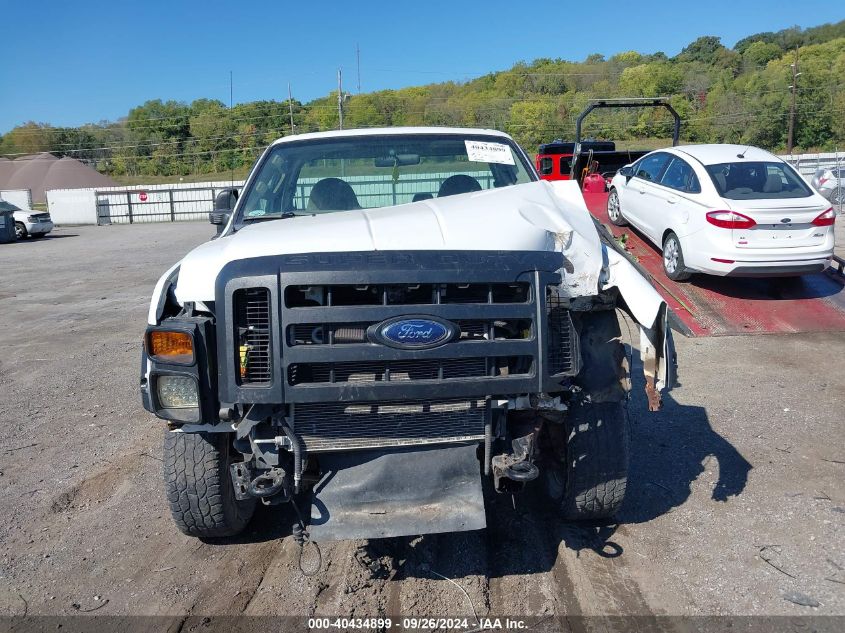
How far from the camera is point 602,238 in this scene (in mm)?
3574

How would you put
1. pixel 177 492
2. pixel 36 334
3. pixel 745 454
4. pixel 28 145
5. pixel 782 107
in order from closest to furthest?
pixel 177 492 → pixel 745 454 → pixel 36 334 → pixel 782 107 → pixel 28 145

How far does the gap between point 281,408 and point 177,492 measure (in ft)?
2.91

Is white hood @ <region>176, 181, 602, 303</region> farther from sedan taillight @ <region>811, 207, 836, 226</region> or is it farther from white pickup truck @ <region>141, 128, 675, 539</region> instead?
sedan taillight @ <region>811, 207, 836, 226</region>

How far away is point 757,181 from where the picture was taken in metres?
8.50

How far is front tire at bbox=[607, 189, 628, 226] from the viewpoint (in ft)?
35.7

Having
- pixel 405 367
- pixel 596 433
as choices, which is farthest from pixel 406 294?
pixel 596 433

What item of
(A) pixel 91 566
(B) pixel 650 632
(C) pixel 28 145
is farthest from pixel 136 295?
A: (C) pixel 28 145

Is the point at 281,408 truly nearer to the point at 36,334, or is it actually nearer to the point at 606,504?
the point at 606,504

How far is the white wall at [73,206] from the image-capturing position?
32.5 meters

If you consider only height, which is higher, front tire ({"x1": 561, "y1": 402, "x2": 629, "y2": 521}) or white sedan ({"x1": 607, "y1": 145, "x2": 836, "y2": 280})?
white sedan ({"x1": 607, "y1": 145, "x2": 836, "y2": 280})

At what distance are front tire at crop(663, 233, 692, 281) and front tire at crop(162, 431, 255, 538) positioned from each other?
22.0ft

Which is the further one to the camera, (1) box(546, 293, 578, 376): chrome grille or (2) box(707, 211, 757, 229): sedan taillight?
(2) box(707, 211, 757, 229): sedan taillight

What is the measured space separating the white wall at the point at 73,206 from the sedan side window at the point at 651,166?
28.7 m

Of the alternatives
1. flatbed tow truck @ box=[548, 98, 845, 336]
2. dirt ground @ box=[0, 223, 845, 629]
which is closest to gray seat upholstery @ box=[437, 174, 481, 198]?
dirt ground @ box=[0, 223, 845, 629]
